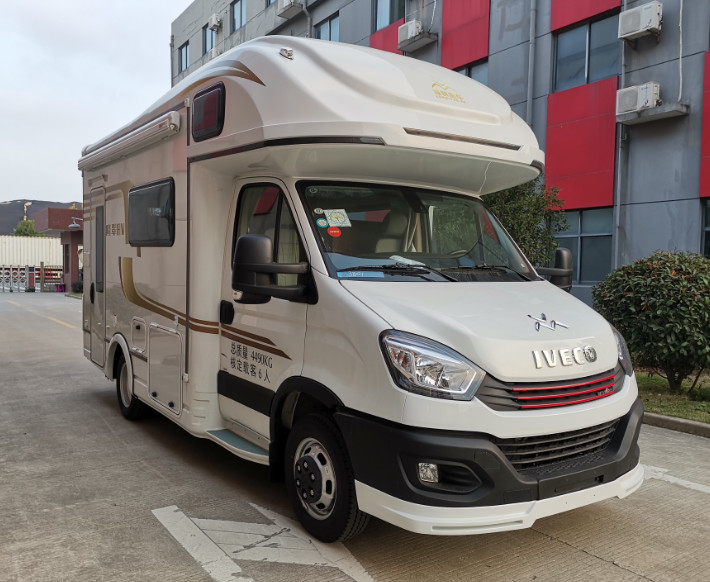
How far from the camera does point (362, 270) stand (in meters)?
3.81

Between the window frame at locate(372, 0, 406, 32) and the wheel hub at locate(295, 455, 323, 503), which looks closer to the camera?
the wheel hub at locate(295, 455, 323, 503)

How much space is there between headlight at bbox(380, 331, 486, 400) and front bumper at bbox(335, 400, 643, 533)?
0.66 feet

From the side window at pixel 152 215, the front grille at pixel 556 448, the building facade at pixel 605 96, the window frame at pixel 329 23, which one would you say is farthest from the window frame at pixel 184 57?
the front grille at pixel 556 448

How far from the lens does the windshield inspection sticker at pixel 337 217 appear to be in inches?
158

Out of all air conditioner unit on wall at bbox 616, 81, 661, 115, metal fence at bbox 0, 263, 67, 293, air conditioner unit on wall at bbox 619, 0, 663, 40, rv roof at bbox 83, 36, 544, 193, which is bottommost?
metal fence at bbox 0, 263, 67, 293

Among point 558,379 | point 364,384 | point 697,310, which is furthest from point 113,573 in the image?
point 697,310

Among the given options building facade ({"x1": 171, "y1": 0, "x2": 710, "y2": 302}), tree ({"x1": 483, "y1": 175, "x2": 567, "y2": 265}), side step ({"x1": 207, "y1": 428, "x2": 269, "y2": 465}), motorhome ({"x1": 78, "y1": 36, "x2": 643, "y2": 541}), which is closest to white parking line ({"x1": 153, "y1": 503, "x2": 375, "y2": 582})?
motorhome ({"x1": 78, "y1": 36, "x2": 643, "y2": 541})

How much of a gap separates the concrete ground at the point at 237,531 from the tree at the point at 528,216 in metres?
4.11

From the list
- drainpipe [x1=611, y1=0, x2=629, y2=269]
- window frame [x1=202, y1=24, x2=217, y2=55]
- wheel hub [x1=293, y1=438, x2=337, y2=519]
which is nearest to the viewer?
wheel hub [x1=293, y1=438, x2=337, y2=519]

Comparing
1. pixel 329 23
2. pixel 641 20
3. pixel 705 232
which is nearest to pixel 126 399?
pixel 705 232

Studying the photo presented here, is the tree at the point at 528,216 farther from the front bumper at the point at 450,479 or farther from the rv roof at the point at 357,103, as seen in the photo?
the front bumper at the point at 450,479

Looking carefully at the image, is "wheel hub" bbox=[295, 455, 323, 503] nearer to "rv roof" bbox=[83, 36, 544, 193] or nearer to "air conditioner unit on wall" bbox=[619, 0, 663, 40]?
"rv roof" bbox=[83, 36, 544, 193]

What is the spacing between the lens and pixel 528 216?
9328 mm

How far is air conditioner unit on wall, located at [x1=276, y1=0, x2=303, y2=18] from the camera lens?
21.9m
